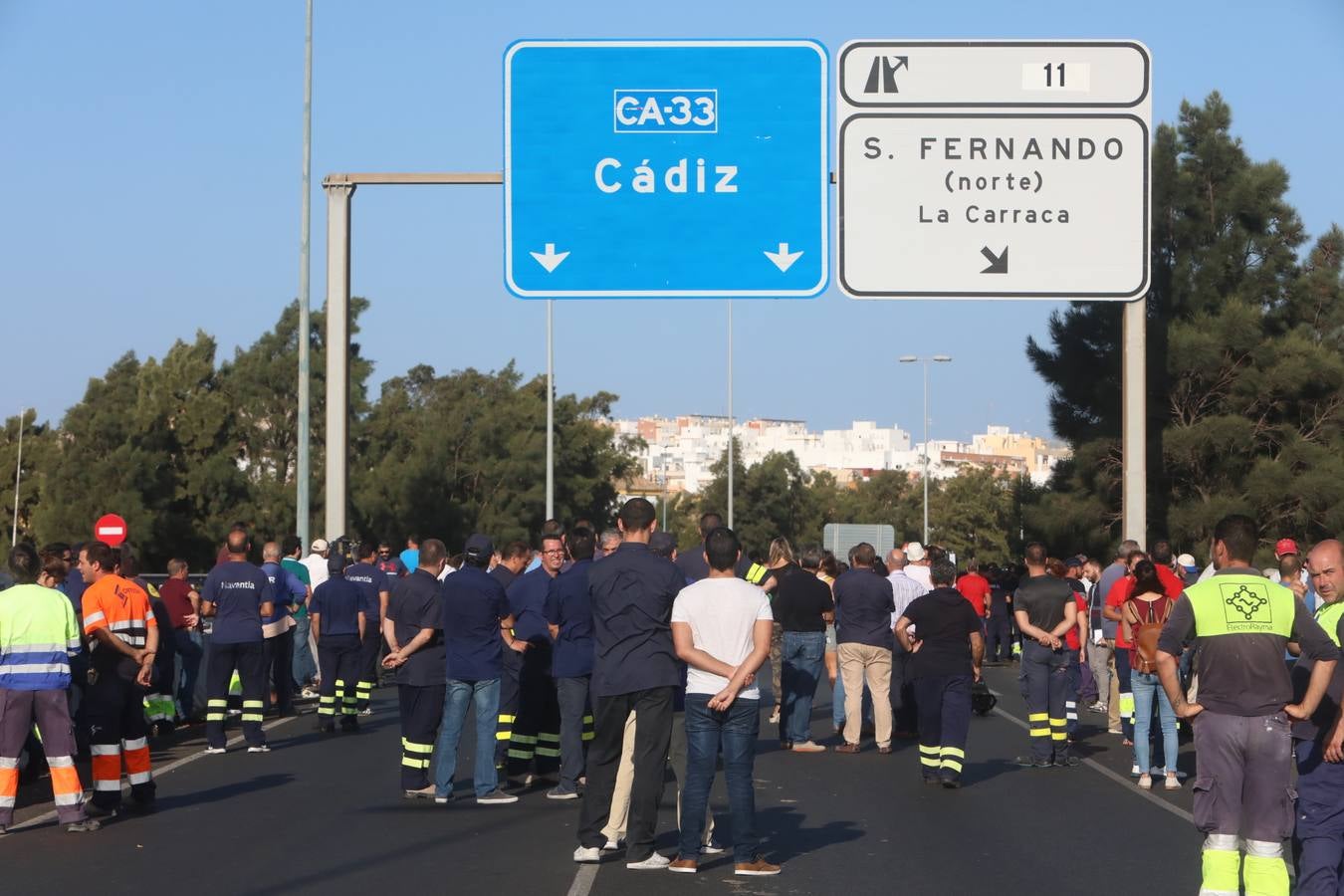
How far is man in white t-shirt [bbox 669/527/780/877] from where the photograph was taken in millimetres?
10141

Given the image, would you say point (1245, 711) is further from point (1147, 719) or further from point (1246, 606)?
point (1147, 719)

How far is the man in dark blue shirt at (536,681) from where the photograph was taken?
14227 mm

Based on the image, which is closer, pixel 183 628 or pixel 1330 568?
pixel 1330 568

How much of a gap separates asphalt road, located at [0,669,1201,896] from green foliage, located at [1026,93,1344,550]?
2294cm

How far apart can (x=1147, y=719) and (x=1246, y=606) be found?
6704 mm

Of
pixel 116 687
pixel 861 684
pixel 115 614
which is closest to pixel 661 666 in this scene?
pixel 116 687

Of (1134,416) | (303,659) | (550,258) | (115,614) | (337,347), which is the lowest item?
(303,659)

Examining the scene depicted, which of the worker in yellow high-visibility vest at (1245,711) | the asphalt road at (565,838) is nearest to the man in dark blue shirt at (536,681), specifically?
the asphalt road at (565,838)

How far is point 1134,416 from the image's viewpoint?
21625 millimetres

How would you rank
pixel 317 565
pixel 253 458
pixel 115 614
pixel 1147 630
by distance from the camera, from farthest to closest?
pixel 253 458 → pixel 317 565 → pixel 1147 630 → pixel 115 614

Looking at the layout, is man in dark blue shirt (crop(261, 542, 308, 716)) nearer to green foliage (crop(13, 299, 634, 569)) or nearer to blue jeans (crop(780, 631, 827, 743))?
blue jeans (crop(780, 631, 827, 743))

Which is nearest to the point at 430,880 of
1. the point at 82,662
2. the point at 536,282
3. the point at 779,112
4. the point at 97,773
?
the point at 97,773

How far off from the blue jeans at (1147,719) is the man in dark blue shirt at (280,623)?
868 cm

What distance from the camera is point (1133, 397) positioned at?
71.3 ft
